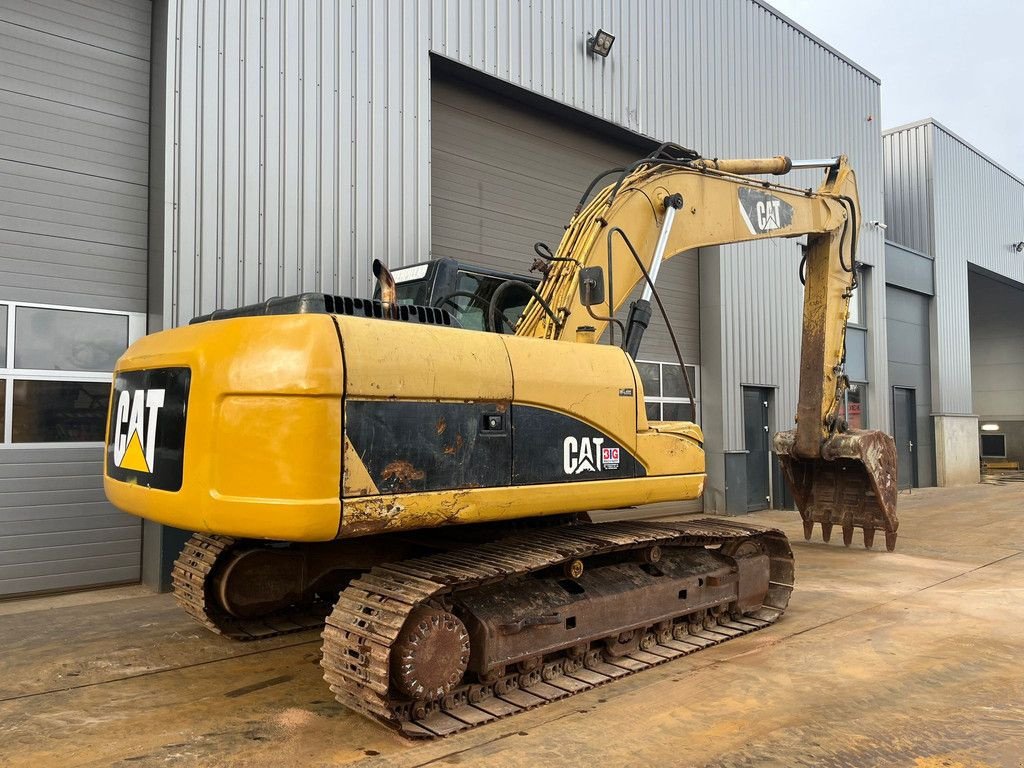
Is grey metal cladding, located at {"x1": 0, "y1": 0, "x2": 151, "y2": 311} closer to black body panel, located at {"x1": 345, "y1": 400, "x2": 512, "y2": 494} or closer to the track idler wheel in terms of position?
black body panel, located at {"x1": 345, "y1": 400, "x2": 512, "y2": 494}

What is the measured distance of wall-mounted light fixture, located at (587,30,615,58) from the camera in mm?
10672

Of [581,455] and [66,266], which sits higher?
[66,266]

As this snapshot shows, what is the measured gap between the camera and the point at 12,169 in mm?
6691

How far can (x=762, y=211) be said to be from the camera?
23.4 feet

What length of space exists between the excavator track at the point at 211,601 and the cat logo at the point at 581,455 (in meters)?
2.24

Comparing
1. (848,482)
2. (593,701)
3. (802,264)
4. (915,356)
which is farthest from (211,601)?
(915,356)

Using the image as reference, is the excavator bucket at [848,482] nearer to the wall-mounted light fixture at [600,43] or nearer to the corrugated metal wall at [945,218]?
the wall-mounted light fixture at [600,43]

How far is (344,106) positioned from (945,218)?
1751 centimetres

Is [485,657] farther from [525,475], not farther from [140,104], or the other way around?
[140,104]

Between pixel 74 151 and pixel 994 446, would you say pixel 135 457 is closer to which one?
pixel 74 151

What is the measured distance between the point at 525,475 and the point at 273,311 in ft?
5.12

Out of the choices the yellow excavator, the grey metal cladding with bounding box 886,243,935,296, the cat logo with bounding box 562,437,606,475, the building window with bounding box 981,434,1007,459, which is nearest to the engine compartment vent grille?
the yellow excavator

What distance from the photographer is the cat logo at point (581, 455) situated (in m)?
4.34

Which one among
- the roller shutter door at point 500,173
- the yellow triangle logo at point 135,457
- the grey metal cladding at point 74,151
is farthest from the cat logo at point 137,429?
the roller shutter door at point 500,173
